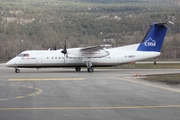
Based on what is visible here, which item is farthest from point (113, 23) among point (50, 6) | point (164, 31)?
point (164, 31)

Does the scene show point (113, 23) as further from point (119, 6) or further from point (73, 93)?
point (73, 93)

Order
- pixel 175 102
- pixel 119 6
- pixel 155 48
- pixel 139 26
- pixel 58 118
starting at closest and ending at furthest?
pixel 58 118 < pixel 175 102 < pixel 155 48 < pixel 139 26 < pixel 119 6

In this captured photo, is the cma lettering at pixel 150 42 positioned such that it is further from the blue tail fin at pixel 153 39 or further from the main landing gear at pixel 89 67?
the main landing gear at pixel 89 67

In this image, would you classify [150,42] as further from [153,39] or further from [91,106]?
[91,106]

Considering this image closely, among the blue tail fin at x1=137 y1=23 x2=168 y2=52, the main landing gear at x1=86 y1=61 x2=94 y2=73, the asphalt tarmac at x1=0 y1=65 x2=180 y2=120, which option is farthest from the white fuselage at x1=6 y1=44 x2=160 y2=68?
the asphalt tarmac at x1=0 y1=65 x2=180 y2=120

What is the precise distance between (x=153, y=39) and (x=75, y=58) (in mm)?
8808

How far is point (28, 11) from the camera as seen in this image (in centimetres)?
16850

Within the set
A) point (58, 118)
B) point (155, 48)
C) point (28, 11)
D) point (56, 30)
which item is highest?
point (28, 11)

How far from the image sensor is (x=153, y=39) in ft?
130

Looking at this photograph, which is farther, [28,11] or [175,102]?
[28,11]

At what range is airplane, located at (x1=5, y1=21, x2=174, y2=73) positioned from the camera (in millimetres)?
37594

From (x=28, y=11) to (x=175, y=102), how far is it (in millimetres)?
158926

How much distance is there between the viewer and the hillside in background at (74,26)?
107m

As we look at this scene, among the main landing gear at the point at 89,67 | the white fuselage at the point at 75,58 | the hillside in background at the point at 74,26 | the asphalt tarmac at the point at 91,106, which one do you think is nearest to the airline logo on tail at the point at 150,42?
the white fuselage at the point at 75,58
